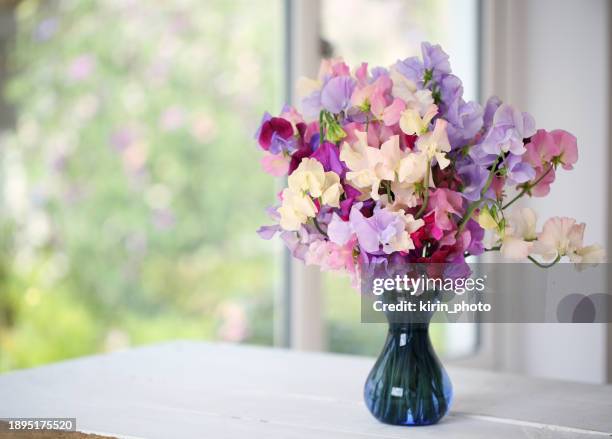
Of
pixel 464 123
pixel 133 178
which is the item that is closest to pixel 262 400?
pixel 464 123

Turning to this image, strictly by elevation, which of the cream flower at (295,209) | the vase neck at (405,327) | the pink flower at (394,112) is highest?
the pink flower at (394,112)

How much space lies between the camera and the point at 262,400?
114 cm

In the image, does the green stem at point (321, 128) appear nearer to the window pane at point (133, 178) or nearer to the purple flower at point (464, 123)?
the purple flower at point (464, 123)

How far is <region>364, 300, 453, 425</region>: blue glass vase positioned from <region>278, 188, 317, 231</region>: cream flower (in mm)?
186

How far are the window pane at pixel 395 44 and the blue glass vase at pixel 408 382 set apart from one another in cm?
140

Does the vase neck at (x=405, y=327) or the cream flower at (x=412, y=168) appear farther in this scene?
the vase neck at (x=405, y=327)

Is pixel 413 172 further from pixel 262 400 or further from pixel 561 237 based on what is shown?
pixel 262 400

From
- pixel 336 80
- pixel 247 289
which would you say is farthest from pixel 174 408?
pixel 247 289

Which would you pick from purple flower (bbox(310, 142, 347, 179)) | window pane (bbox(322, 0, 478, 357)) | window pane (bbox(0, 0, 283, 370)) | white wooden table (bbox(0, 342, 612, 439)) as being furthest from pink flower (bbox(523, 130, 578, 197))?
window pane (bbox(0, 0, 283, 370))

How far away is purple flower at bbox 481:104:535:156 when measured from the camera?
893 mm

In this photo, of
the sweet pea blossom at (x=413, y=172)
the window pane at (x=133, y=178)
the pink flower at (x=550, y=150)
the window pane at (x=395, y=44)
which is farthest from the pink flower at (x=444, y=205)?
the window pane at (x=133, y=178)

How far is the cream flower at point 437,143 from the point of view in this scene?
0.88m

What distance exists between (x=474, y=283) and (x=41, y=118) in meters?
2.55

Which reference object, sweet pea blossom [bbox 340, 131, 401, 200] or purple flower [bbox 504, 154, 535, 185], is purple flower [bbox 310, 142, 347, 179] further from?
purple flower [bbox 504, 154, 535, 185]
